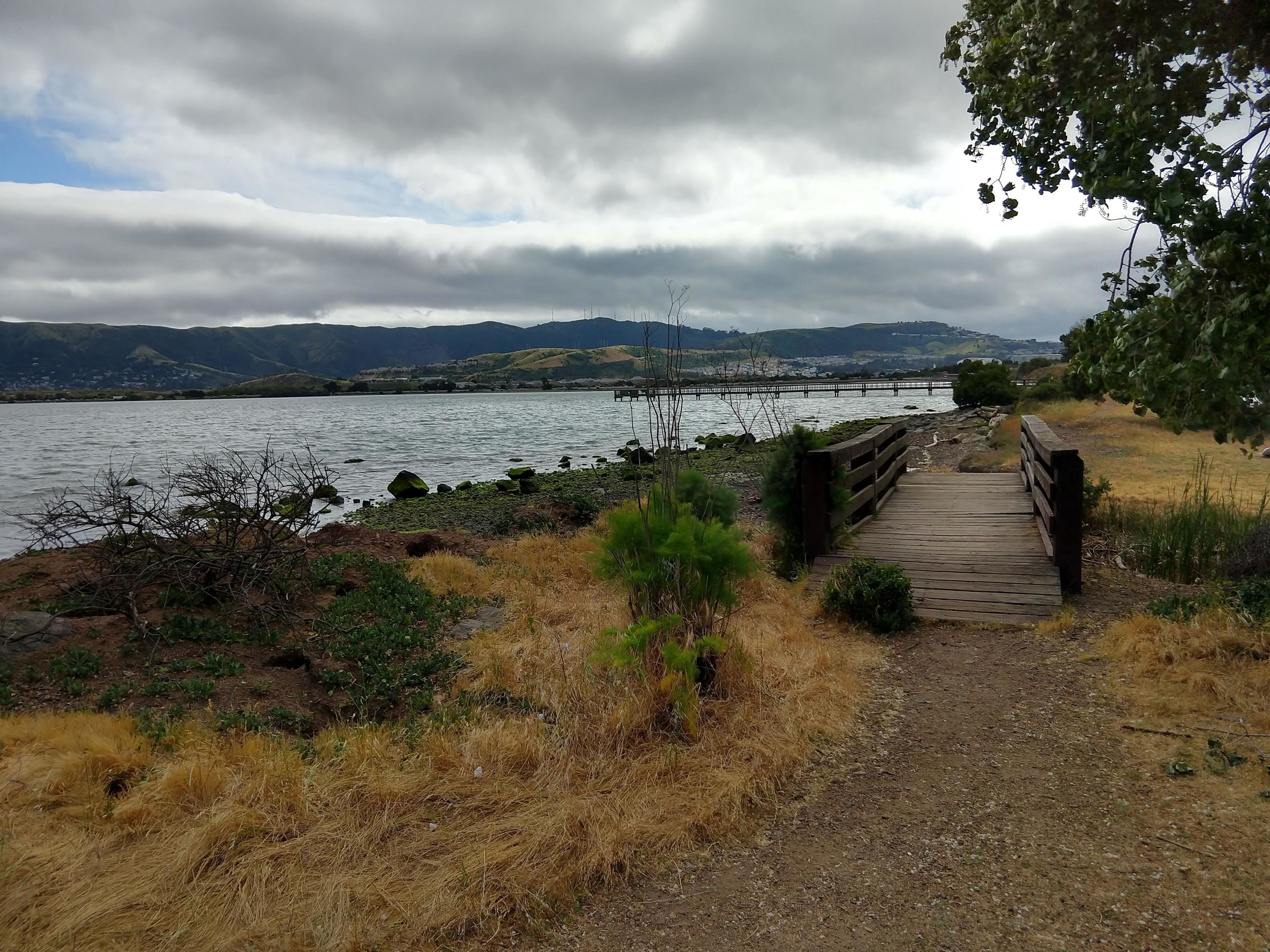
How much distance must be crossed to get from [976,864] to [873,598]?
3.66 m

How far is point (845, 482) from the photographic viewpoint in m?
8.74

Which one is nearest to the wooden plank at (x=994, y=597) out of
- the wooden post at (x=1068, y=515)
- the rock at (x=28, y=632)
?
the wooden post at (x=1068, y=515)

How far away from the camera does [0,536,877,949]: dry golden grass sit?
3039 mm

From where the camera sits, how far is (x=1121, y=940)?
9.09 ft

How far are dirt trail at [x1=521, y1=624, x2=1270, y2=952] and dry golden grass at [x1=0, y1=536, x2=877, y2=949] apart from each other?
35 cm

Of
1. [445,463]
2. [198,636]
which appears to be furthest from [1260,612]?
[445,463]

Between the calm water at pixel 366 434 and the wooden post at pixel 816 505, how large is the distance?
9.31 feet

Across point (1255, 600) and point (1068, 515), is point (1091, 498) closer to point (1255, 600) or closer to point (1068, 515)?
point (1068, 515)

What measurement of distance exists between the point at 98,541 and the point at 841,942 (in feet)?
26.3

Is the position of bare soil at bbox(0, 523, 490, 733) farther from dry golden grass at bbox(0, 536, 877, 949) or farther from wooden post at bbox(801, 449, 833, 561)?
wooden post at bbox(801, 449, 833, 561)

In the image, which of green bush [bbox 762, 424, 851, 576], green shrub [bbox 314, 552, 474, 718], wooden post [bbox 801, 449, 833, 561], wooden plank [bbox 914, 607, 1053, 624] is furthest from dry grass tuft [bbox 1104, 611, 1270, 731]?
green shrub [bbox 314, 552, 474, 718]

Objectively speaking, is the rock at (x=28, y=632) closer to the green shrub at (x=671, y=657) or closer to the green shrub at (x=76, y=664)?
the green shrub at (x=76, y=664)

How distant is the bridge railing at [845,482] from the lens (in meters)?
8.28

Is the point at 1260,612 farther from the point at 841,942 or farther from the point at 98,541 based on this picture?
the point at 98,541
